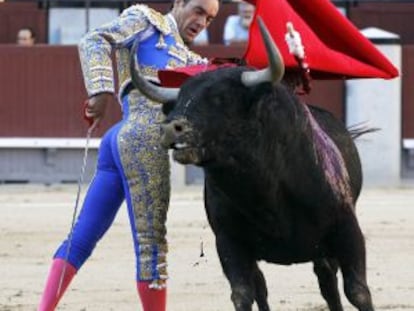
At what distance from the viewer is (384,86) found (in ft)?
39.1

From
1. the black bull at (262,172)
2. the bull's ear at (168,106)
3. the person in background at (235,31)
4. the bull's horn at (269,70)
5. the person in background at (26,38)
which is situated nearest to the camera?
the bull's horn at (269,70)

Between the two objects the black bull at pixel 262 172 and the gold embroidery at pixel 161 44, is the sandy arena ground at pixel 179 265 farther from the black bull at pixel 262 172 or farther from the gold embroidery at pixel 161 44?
the gold embroidery at pixel 161 44

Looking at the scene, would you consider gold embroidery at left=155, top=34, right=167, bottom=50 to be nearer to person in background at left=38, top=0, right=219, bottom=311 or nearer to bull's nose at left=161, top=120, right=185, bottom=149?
person in background at left=38, top=0, right=219, bottom=311

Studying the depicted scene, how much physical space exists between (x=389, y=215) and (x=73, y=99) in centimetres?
362

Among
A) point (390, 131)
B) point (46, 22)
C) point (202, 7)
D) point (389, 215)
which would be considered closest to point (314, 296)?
point (202, 7)

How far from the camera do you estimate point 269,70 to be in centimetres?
385

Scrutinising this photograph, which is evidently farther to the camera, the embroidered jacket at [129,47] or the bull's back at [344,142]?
the bull's back at [344,142]

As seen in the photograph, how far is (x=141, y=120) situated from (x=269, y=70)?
66 cm

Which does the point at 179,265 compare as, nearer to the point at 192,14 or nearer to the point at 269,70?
the point at 192,14

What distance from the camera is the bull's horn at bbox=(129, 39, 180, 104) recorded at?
402 centimetres

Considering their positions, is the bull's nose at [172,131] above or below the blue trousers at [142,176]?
above

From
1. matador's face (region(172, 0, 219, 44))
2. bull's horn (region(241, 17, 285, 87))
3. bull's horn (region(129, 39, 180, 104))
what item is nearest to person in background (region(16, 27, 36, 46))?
matador's face (region(172, 0, 219, 44))

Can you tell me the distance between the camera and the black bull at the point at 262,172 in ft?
12.6

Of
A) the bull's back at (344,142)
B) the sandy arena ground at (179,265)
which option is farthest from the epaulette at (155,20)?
the sandy arena ground at (179,265)
